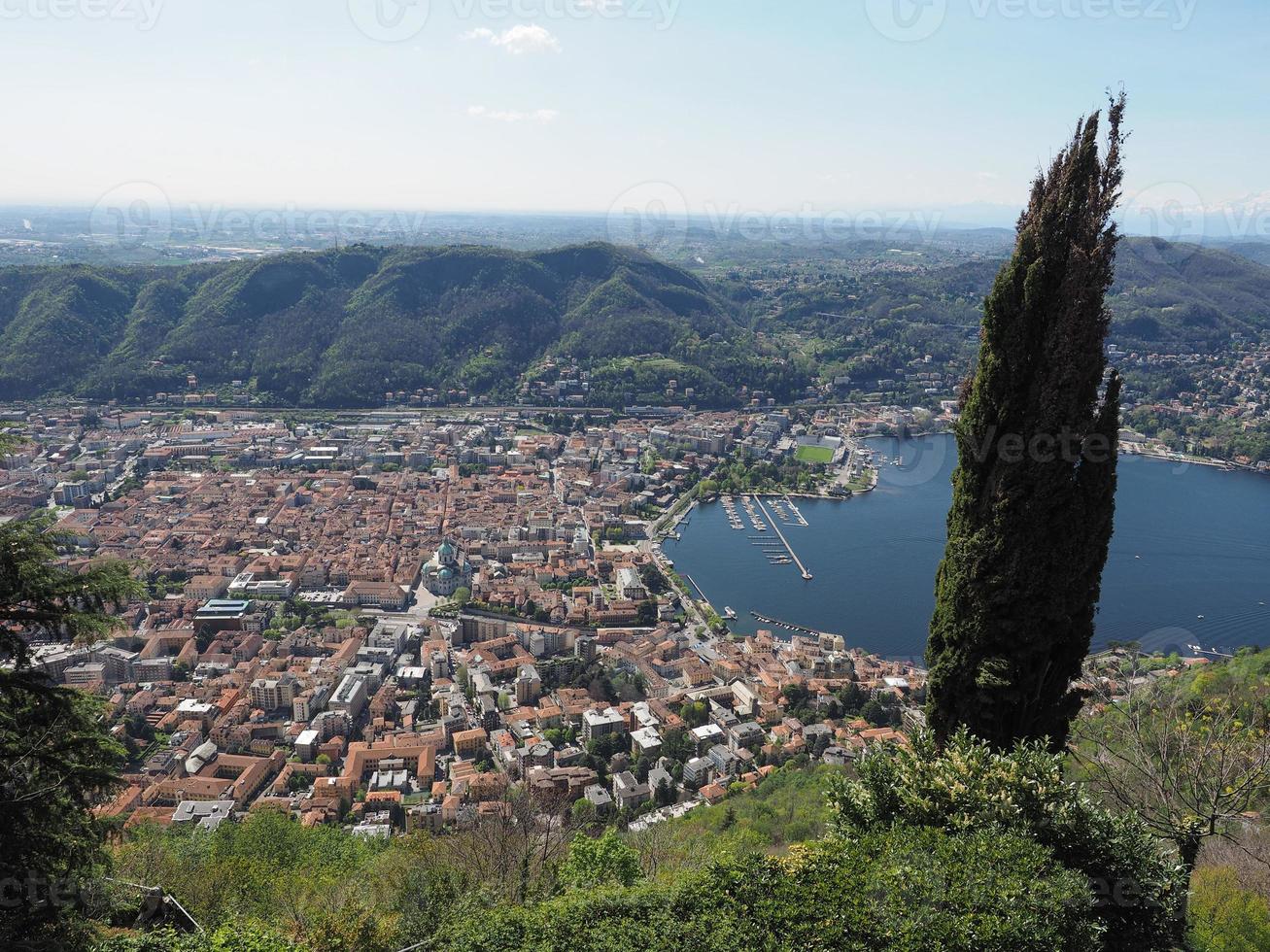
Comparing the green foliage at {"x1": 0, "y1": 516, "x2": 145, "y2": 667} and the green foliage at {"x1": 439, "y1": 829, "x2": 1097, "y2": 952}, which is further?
the green foliage at {"x1": 0, "y1": 516, "x2": 145, "y2": 667}

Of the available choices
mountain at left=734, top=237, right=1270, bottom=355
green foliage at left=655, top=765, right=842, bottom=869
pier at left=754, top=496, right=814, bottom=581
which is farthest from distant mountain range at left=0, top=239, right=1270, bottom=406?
green foliage at left=655, top=765, right=842, bottom=869

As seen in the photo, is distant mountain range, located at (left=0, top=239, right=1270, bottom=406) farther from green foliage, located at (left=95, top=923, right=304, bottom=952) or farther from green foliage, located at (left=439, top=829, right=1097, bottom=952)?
green foliage, located at (left=439, top=829, right=1097, bottom=952)

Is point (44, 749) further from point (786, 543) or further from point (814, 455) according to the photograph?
point (814, 455)

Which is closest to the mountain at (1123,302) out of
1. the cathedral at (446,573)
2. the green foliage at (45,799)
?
the cathedral at (446,573)

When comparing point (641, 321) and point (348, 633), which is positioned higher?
point (641, 321)

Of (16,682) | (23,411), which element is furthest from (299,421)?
(16,682)

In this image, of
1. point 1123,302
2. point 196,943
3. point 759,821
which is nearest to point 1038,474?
point 196,943

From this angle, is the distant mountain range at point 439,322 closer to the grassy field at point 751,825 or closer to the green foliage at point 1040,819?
the grassy field at point 751,825

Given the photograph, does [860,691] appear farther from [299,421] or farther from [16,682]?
[299,421]
